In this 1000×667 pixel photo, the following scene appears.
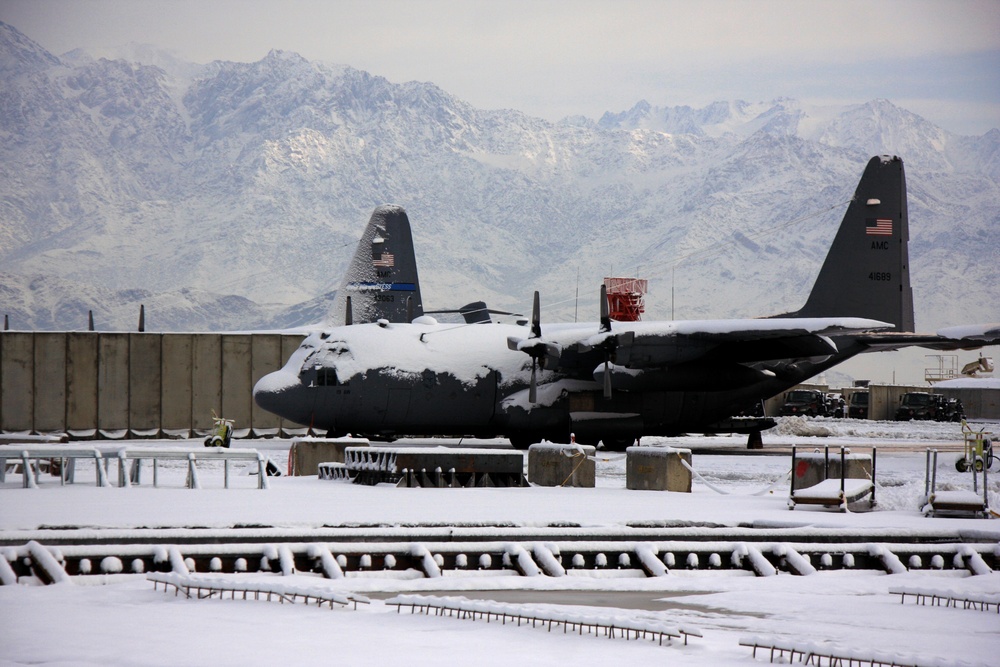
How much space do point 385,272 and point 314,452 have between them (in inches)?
739

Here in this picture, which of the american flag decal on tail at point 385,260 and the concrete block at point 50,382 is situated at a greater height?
the american flag decal on tail at point 385,260

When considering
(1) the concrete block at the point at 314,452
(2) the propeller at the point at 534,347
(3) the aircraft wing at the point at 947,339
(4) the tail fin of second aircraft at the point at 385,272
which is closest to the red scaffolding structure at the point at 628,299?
(4) the tail fin of second aircraft at the point at 385,272

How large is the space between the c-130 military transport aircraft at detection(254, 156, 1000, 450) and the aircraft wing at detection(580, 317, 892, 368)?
0.13ft

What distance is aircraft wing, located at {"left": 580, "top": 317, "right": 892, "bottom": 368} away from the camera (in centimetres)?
2977

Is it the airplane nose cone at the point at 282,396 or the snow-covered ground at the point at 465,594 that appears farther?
the airplane nose cone at the point at 282,396

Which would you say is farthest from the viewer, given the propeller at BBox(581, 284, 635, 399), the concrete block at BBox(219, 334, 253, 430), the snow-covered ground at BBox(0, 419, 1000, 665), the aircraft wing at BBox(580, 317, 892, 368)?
the concrete block at BBox(219, 334, 253, 430)

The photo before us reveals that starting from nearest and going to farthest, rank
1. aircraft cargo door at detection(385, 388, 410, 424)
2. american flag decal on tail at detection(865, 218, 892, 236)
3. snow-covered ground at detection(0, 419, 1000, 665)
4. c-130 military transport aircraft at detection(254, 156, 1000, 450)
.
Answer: snow-covered ground at detection(0, 419, 1000, 665)
c-130 military transport aircraft at detection(254, 156, 1000, 450)
aircraft cargo door at detection(385, 388, 410, 424)
american flag decal on tail at detection(865, 218, 892, 236)

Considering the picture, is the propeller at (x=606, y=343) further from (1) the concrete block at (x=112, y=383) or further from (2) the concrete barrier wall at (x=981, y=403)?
(2) the concrete barrier wall at (x=981, y=403)

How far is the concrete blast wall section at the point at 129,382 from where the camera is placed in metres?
39.8

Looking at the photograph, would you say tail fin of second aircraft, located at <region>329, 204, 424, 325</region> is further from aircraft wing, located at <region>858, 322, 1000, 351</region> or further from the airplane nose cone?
aircraft wing, located at <region>858, 322, 1000, 351</region>

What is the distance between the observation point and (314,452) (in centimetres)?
2572

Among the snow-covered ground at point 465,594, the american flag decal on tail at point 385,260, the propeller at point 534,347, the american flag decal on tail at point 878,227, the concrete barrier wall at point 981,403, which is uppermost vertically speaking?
the american flag decal on tail at point 878,227

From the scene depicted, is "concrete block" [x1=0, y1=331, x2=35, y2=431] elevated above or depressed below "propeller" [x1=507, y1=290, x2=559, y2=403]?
below

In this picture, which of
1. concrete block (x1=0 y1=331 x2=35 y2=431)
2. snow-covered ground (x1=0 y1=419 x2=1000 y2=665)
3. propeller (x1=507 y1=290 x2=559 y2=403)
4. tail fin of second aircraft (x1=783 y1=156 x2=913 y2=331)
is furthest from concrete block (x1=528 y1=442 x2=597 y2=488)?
concrete block (x1=0 y1=331 x2=35 y2=431)
